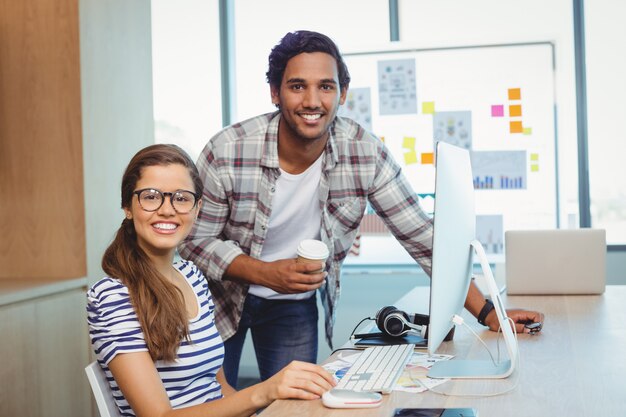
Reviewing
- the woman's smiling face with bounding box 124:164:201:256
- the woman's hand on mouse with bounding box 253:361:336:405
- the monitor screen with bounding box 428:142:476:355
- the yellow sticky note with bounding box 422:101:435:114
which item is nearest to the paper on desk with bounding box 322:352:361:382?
the woman's hand on mouse with bounding box 253:361:336:405

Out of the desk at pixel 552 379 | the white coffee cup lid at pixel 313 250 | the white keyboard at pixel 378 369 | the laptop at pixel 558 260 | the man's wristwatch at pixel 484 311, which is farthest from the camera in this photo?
the laptop at pixel 558 260

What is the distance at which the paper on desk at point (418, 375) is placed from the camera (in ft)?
4.53

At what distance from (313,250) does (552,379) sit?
1.92ft

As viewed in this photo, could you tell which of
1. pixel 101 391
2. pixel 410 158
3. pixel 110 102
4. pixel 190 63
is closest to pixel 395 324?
pixel 101 391

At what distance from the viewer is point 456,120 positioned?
413cm

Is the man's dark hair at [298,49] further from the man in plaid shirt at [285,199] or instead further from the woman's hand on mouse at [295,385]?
the woman's hand on mouse at [295,385]

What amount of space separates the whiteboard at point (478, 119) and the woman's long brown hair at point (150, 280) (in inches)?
106

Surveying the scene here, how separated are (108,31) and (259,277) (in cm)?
139

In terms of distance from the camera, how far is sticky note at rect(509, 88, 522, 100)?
160 inches

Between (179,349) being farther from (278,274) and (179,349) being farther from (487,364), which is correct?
(487,364)

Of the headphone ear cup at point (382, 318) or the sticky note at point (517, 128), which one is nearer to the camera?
the headphone ear cup at point (382, 318)

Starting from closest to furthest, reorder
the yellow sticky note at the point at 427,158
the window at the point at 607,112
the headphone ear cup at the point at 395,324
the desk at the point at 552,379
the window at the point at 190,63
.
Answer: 1. the desk at the point at 552,379
2. the headphone ear cup at the point at 395,324
3. the window at the point at 607,112
4. the yellow sticky note at the point at 427,158
5. the window at the point at 190,63

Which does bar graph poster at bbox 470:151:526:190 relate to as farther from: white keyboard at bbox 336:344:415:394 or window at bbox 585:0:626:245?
white keyboard at bbox 336:344:415:394

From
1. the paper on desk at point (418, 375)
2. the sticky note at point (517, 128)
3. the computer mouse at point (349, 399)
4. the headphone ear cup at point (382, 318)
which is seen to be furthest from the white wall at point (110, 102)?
the sticky note at point (517, 128)
